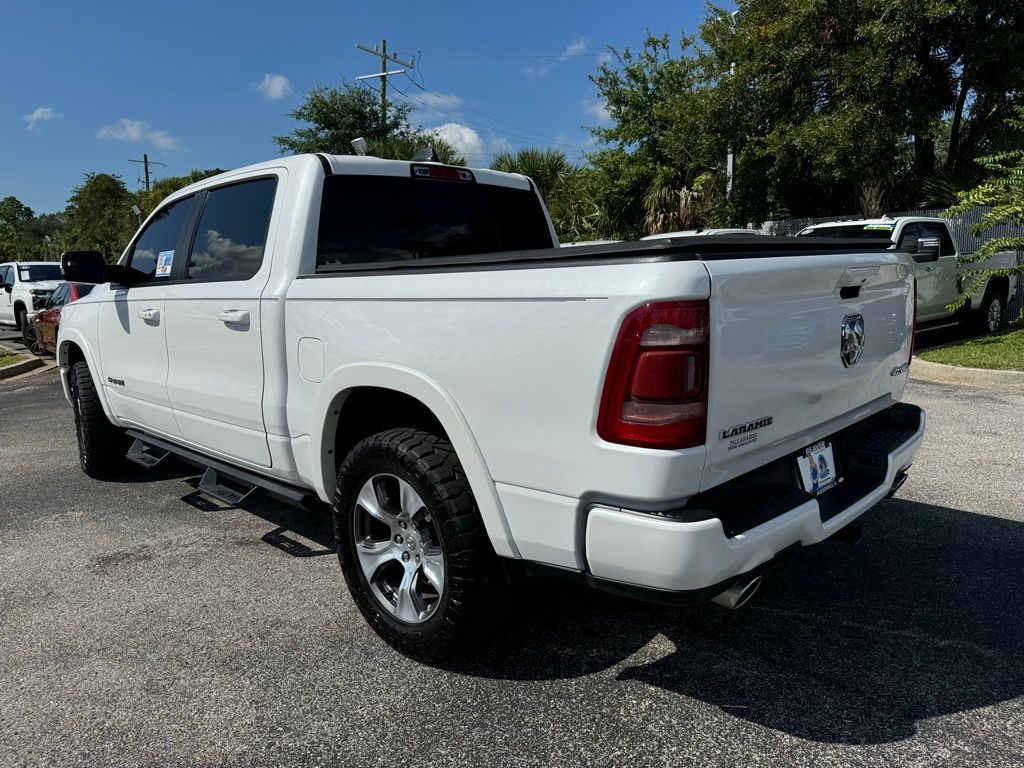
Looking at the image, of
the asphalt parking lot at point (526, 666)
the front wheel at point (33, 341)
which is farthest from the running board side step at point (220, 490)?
the front wheel at point (33, 341)

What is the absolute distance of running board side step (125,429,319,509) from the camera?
3396mm

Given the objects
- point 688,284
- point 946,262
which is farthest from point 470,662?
point 946,262

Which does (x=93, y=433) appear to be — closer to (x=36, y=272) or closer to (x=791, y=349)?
(x=791, y=349)

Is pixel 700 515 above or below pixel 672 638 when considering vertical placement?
above

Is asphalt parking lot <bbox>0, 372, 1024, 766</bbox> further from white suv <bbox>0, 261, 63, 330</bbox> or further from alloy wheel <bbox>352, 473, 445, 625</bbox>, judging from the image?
white suv <bbox>0, 261, 63, 330</bbox>

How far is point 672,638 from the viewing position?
2.96 metres

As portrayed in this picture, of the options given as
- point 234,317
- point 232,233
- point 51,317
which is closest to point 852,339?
point 234,317

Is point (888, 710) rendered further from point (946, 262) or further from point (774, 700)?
point (946, 262)

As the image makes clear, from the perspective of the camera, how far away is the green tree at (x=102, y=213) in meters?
48.8

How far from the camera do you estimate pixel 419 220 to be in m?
3.77

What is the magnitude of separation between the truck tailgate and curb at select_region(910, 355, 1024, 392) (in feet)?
19.7

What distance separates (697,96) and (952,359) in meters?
8.80

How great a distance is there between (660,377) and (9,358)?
13.9 meters

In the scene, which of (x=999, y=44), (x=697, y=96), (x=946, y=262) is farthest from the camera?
(x=697, y=96)
